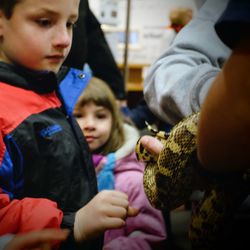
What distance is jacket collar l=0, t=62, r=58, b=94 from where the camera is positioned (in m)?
0.54

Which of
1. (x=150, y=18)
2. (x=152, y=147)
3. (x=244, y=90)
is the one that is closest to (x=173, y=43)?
(x=150, y=18)

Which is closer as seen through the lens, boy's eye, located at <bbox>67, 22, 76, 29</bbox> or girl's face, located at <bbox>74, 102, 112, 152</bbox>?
boy's eye, located at <bbox>67, 22, 76, 29</bbox>

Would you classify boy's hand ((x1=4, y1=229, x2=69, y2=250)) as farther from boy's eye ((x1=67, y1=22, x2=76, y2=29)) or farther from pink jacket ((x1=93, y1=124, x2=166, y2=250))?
boy's eye ((x1=67, y1=22, x2=76, y2=29))

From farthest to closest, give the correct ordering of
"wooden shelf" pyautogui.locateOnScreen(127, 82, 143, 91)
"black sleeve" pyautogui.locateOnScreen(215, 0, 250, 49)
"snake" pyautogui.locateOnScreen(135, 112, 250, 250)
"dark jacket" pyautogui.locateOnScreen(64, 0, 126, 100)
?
"wooden shelf" pyautogui.locateOnScreen(127, 82, 143, 91) → "dark jacket" pyautogui.locateOnScreen(64, 0, 126, 100) → "snake" pyautogui.locateOnScreen(135, 112, 250, 250) → "black sleeve" pyautogui.locateOnScreen(215, 0, 250, 49)

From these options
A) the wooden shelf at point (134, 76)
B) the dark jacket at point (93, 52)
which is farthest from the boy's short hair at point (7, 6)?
the wooden shelf at point (134, 76)

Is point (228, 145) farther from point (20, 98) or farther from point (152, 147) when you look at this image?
point (20, 98)

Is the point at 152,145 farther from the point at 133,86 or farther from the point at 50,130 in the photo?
the point at 133,86

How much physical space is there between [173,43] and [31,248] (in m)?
0.41

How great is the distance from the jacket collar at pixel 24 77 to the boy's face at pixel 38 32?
13 millimetres

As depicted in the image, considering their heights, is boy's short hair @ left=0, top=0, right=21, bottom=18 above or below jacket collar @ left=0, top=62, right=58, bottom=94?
above

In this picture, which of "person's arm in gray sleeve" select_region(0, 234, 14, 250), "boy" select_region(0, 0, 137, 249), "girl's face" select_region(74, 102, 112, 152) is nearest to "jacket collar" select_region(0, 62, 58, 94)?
"boy" select_region(0, 0, 137, 249)

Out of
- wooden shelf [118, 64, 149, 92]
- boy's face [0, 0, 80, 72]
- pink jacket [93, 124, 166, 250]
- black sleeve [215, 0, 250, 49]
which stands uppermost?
black sleeve [215, 0, 250, 49]

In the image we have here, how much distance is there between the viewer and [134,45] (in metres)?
0.83

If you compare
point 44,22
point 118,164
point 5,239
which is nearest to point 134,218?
point 118,164
